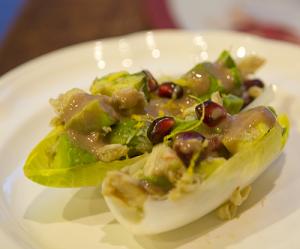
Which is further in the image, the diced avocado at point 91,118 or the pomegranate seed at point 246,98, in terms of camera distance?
the pomegranate seed at point 246,98

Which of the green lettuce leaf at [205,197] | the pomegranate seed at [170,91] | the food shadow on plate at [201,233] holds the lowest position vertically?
the food shadow on plate at [201,233]

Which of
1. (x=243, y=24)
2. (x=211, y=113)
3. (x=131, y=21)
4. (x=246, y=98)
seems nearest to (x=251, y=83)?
(x=246, y=98)

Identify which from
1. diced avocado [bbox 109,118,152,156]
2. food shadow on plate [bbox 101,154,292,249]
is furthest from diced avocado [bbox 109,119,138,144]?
food shadow on plate [bbox 101,154,292,249]

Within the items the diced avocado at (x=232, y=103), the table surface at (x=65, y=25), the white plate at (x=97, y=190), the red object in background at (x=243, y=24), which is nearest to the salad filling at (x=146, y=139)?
the diced avocado at (x=232, y=103)

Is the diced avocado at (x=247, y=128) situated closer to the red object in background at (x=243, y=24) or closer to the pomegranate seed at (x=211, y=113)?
the pomegranate seed at (x=211, y=113)

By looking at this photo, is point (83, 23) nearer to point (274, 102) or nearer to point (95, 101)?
point (274, 102)

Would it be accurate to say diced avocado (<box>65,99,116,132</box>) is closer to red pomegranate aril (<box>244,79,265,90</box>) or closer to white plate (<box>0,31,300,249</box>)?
white plate (<box>0,31,300,249</box>)
